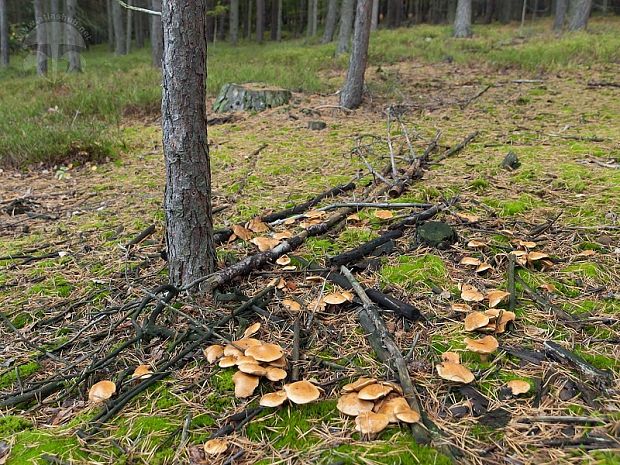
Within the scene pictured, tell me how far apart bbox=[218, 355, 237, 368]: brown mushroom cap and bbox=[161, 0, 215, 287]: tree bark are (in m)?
0.83

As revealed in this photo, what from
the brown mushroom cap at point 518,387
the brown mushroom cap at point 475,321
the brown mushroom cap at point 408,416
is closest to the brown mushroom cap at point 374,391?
the brown mushroom cap at point 408,416

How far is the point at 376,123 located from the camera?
7453 millimetres

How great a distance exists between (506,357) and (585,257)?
1.26 meters

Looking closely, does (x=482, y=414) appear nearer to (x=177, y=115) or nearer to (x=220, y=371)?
(x=220, y=371)

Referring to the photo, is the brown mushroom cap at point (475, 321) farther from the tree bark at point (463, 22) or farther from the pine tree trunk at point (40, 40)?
the pine tree trunk at point (40, 40)

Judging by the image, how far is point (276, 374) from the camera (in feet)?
6.89

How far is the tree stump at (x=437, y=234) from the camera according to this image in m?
3.30

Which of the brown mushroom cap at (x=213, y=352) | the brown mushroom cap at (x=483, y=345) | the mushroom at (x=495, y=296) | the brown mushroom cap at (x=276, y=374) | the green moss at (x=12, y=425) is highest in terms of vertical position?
the mushroom at (x=495, y=296)

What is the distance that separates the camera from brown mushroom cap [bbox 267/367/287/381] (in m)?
2.08

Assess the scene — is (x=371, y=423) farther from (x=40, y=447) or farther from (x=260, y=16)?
(x=260, y=16)

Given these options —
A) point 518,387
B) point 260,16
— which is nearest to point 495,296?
point 518,387

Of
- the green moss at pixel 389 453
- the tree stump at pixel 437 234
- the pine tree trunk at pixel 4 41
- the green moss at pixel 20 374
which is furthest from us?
the pine tree trunk at pixel 4 41

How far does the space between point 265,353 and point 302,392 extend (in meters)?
0.26

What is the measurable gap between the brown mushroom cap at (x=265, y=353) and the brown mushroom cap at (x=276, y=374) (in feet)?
0.16
